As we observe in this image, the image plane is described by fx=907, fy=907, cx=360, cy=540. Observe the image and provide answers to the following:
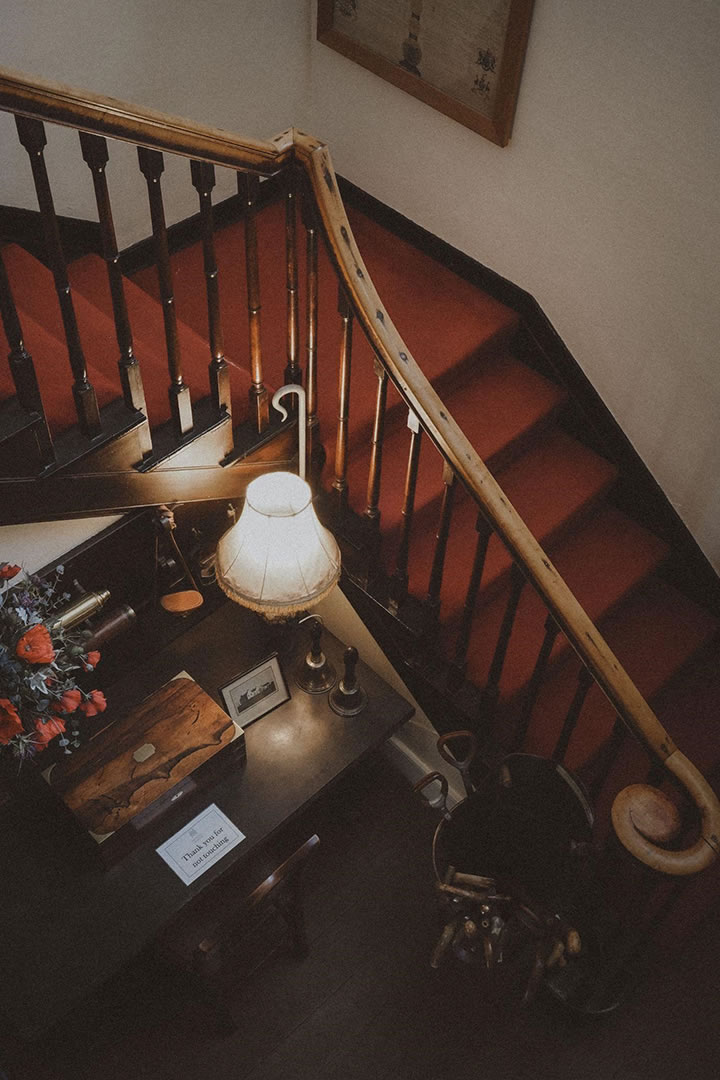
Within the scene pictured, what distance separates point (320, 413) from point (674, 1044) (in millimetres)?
2503

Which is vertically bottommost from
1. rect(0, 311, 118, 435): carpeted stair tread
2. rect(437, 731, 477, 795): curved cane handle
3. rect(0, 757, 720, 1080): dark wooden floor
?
rect(0, 757, 720, 1080): dark wooden floor

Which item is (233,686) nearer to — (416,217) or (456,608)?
(456,608)

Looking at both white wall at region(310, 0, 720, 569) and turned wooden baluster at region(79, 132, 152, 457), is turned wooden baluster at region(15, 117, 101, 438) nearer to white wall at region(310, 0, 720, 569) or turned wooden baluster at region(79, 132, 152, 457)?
turned wooden baluster at region(79, 132, 152, 457)

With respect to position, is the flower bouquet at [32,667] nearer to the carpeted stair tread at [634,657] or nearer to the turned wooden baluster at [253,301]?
the turned wooden baluster at [253,301]

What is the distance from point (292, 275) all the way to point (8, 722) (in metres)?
1.40

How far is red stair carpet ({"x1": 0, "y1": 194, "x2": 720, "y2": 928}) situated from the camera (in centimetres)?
315

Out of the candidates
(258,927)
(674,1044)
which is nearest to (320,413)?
(258,927)

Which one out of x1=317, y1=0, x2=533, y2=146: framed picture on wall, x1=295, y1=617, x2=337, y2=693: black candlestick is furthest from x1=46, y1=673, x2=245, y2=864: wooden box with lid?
x1=317, y1=0, x2=533, y2=146: framed picture on wall

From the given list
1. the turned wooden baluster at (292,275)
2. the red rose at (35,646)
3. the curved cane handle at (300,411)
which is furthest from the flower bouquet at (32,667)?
the turned wooden baluster at (292,275)

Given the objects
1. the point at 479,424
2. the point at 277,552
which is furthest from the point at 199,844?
the point at 479,424

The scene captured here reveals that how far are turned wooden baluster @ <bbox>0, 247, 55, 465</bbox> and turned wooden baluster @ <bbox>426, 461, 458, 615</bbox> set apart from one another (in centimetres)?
101

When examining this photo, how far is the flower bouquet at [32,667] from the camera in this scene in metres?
2.37

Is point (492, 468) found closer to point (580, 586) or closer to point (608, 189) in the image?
point (580, 586)

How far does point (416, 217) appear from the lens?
12.8 feet
